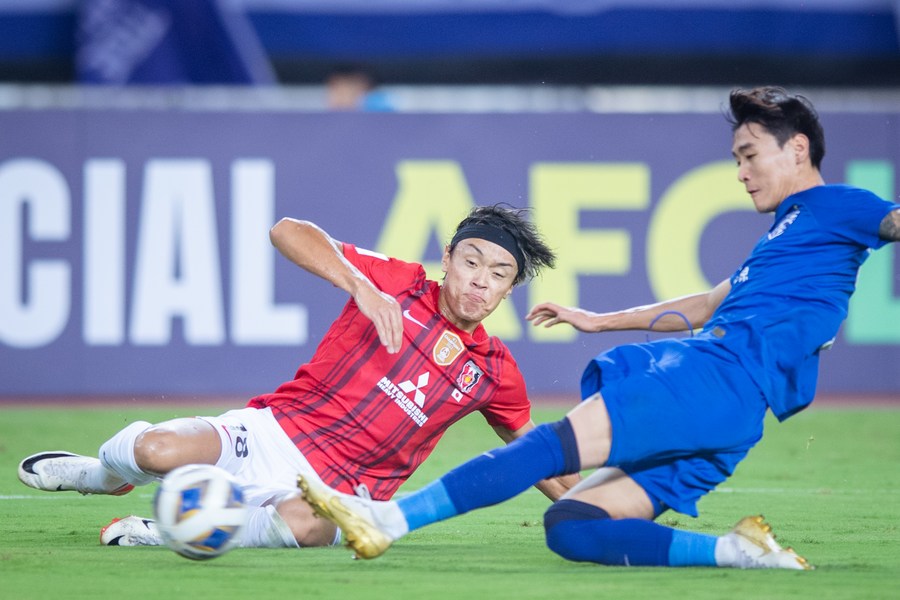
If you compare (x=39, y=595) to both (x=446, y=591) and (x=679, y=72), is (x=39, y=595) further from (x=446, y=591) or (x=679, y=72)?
(x=679, y=72)

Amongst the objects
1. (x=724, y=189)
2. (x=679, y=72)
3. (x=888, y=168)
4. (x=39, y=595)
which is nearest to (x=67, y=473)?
(x=39, y=595)

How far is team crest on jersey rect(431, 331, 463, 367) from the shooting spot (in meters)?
5.29

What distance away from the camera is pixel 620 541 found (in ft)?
15.3

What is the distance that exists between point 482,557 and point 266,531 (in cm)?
80

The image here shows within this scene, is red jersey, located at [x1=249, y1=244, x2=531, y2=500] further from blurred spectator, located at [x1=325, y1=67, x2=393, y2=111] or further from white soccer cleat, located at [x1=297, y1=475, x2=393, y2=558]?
blurred spectator, located at [x1=325, y1=67, x2=393, y2=111]

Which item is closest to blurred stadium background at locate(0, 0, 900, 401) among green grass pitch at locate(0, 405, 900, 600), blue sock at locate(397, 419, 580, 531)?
green grass pitch at locate(0, 405, 900, 600)

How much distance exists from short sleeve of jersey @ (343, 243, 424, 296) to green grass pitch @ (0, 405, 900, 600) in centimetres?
101

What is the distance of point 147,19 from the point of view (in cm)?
1340

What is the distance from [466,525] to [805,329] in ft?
6.64

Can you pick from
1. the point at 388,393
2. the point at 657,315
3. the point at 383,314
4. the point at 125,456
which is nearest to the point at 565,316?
the point at 657,315

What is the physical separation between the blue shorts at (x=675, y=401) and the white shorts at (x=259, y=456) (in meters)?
1.24

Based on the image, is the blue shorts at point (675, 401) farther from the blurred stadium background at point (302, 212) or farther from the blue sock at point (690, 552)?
the blurred stadium background at point (302, 212)

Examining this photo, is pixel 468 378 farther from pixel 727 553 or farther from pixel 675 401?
pixel 727 553

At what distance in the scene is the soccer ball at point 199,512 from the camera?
14.5 ft
